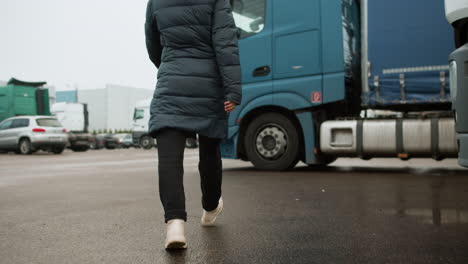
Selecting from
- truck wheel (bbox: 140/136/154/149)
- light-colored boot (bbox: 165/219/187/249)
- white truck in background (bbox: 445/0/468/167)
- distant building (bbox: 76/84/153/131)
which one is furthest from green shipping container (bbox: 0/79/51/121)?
distant building (bbox: 76/84/153/131)

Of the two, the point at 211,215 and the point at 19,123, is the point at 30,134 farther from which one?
the point at 211,215

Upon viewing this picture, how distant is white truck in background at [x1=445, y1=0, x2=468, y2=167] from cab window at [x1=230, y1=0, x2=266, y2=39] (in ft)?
17.5

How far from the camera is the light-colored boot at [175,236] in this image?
3.12 m

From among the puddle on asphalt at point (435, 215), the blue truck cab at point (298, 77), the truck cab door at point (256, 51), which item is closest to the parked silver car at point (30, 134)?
the blue truck cab at point (298, 77)

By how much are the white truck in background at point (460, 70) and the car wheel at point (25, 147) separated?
19.7 metres

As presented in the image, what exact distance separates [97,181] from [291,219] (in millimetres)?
4755

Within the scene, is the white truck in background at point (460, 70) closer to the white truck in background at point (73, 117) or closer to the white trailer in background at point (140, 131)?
the white truck in background at point (73, 117)

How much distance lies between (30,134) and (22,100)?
13.4 ft

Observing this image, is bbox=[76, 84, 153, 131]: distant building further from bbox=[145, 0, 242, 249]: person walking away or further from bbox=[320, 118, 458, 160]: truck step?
bbox=[145, 0, 242, 249]: person walking away

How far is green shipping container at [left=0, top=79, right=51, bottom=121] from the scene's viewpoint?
78.4 ft

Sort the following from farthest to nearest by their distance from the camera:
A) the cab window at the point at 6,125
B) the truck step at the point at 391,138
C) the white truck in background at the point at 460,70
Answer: the cab window at the point at 6,125, the truck step at the point at 391,138, the white truck in background at the point at 460,70

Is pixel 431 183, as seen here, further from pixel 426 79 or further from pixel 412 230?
pixel 412 230

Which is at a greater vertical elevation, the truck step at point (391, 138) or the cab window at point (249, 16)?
the cab window at point (249, 16)

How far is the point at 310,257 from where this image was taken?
295 centimetres
